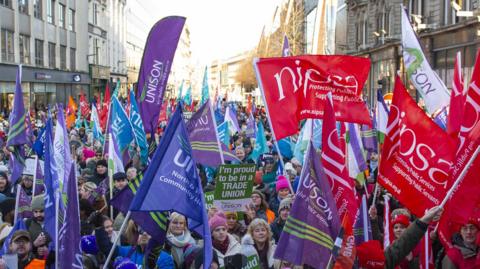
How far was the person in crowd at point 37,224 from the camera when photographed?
623 cm

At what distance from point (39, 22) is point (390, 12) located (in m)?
22.1

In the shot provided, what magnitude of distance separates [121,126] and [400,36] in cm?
3191

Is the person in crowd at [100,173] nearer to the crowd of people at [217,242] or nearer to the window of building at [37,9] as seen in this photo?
the crowd of people at [217,242]

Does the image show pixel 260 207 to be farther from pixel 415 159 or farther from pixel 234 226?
pixel 415 159

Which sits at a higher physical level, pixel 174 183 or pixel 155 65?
pixel 155 65

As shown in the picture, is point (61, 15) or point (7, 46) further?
point (61, 15)

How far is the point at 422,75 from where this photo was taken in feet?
32.2

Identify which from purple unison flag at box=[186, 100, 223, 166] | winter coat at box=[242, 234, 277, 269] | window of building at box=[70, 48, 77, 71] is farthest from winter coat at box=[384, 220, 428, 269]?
window of building at box=[70, 48, 77, 71]

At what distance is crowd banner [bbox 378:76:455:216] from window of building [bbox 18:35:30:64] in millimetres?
35261

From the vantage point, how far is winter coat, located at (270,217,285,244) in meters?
7.12

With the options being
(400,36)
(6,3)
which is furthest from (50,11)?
(400,36)

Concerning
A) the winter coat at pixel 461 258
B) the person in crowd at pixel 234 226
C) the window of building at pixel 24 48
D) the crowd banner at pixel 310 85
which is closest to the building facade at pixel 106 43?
the window of building at pixel 24 48

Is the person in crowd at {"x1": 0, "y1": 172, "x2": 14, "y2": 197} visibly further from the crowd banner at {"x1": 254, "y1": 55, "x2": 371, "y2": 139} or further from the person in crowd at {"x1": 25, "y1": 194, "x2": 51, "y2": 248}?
the crowd banner at {"x1": 254, "y1": 55, "x2": 371, "y2": 139}

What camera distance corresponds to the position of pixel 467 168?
507 centimetres
